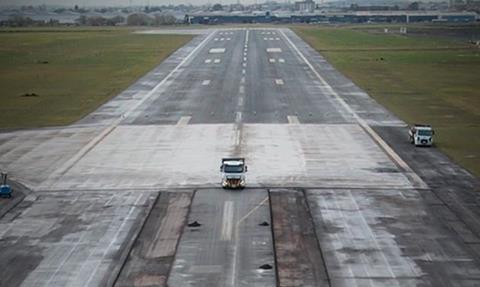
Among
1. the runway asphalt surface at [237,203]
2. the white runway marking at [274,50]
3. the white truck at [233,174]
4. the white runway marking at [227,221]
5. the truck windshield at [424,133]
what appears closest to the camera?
the runway asphalt surface at [237,203]

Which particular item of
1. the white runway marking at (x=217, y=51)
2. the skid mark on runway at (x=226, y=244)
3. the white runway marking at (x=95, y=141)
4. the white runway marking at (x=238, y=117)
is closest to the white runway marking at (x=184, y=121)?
the white runway marking at (x=238, y=117)

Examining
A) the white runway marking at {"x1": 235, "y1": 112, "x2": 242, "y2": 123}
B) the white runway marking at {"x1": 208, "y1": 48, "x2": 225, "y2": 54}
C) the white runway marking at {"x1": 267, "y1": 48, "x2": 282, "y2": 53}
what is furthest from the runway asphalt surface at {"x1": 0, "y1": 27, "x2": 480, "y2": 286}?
the white runway marking at {"x1": 267, "y1": 48, "x2": 282, "y2": 53}

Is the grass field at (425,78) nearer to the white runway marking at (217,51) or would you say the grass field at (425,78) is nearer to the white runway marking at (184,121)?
the white runway marking at (217,51)

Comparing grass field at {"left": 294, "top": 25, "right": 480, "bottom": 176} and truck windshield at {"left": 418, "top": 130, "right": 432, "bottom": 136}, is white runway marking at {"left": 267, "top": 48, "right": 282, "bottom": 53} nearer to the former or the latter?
grass field at {"left": 294, "top": 25, "right": 480, "bottom": 176}

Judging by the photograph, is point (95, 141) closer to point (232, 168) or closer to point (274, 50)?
point (232, 168)

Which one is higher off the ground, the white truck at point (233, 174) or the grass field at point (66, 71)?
the white truck at point (233, 174)
